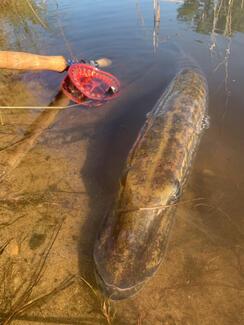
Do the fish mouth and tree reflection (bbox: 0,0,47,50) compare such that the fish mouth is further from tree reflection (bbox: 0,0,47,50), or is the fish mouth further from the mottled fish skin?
tree reflection (bbox: 0,0,47,50)

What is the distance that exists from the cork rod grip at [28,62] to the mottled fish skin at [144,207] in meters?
2.18

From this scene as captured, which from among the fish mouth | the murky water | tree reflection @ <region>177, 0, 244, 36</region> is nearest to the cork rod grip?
the murky water

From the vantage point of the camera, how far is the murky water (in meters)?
2.34

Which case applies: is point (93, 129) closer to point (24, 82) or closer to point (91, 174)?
point (91, 174)

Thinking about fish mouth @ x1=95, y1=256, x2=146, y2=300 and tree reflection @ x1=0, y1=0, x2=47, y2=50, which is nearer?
fish mouth @ x1=95, y1=256, x2=146, y2=300

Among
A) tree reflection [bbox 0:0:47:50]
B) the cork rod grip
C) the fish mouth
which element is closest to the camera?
the fish mouth

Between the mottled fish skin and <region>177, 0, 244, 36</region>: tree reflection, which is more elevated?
<region>177, 0, 244, 36</region>: tree reflection

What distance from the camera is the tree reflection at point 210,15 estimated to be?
732 cm

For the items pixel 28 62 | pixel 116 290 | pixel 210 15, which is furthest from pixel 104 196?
pixel 210 15

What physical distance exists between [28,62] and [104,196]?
104 inches

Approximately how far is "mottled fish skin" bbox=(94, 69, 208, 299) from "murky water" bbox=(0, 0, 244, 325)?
151mm

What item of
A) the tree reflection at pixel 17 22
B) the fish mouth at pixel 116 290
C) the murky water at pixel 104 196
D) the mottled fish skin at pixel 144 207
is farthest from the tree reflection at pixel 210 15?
the fish mouth at pixel 116 290

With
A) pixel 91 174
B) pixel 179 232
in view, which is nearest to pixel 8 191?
pixel 91 174

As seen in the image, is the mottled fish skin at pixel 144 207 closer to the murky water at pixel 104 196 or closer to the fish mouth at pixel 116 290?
the fish mouth at pixel 116 290
